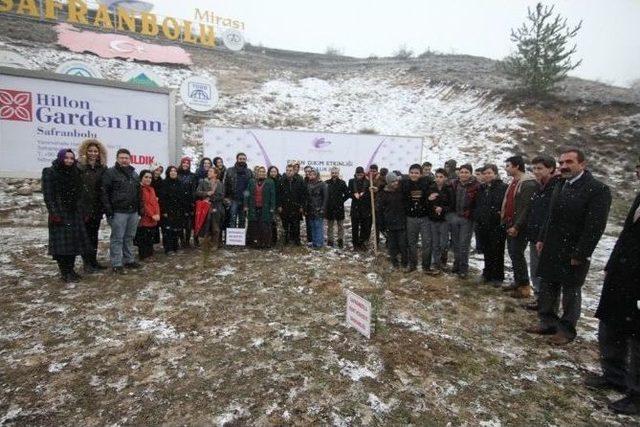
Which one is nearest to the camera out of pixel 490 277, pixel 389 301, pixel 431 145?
pixel 389 301

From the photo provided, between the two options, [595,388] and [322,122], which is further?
[322,122]

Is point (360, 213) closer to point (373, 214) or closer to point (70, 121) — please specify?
point (373, 214)

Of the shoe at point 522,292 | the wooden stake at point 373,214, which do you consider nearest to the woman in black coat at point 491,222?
the shoe at point 522,292

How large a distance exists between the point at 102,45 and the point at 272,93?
38.3 ft

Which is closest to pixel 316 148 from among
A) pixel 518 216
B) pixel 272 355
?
pixel 518 216

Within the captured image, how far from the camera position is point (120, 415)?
2.81m

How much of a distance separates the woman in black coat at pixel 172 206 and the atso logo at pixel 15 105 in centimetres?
320

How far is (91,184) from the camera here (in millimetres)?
5762

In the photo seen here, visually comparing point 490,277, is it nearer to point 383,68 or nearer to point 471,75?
point 471,75

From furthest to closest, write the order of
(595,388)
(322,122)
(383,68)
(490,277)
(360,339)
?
(383,68)
(322,122)
(490,277)
(360,339)
(595,388)

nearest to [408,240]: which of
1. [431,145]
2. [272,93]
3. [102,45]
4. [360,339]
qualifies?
[360,339]

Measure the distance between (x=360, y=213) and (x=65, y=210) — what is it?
565cm

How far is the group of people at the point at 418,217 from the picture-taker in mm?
3234

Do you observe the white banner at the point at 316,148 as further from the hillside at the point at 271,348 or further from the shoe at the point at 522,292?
the shoe at the point at 522,292
